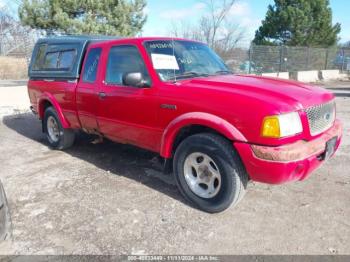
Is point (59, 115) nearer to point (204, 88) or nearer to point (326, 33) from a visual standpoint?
point (204, 88)

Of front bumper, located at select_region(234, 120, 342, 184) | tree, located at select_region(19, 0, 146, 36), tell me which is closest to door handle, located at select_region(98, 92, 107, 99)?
front bumper, located at select_region(234, 120, 342, 184)

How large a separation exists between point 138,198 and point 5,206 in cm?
149

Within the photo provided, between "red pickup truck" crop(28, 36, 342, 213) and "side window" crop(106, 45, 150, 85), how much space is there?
0.04 feet

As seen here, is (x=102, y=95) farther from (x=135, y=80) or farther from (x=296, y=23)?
(x=296, y=23)

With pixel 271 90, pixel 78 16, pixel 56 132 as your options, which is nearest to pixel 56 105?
pixel 56 132

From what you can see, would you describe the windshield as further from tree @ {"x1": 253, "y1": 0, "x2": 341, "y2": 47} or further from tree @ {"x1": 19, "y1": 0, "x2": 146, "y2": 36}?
tree @ {"x1": 253, "y1": 0, "x2": 341, "y2": 47}

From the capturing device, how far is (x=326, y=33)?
2530cm

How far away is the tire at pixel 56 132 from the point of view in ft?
19.4

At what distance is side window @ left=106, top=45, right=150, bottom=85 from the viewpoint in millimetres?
4164

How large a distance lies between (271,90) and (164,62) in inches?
53.8

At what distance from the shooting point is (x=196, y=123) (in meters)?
3.47

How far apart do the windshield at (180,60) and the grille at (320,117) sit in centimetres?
143

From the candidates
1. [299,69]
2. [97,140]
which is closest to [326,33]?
[299,69]

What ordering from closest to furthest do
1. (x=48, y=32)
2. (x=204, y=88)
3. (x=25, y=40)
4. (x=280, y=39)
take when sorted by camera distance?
(x=204, y=88) → (x=48, y=32) → (x=25, y=40) → (x=280, y=39)
